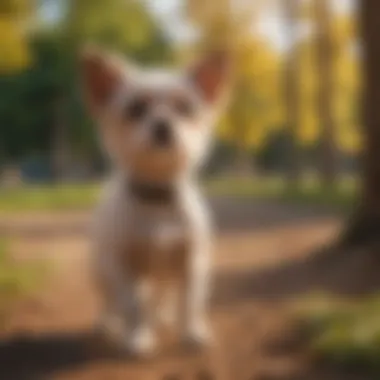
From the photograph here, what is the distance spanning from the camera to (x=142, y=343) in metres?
0.73

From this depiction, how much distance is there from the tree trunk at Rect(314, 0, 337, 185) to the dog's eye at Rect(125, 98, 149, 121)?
17 cm

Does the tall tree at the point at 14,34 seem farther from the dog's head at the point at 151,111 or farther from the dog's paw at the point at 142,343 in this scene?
the dog's paw at the point at 142,343

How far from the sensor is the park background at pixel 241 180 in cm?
72

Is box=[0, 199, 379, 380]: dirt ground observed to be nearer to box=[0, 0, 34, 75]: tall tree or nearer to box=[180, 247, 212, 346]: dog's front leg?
box=[180, 247, 212, 346]: dog's front leg

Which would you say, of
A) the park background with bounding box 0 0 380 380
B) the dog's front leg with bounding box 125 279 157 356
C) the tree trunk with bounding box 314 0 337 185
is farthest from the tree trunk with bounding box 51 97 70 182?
the tree trunk with bounding box 314 0 337 185

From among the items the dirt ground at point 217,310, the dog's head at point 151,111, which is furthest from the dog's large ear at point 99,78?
the dirt ground at point 217,310

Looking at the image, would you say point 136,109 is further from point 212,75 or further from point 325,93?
point 325,93

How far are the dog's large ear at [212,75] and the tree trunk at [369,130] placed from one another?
0.14 metres

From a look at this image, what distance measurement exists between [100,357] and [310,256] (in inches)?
8.5

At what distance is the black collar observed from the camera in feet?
2.35

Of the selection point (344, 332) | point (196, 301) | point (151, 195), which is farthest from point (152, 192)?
point (344, 332)

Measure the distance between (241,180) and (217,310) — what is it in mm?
120

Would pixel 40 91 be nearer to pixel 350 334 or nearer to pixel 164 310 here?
pixel 164 310

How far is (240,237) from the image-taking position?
0.74m
